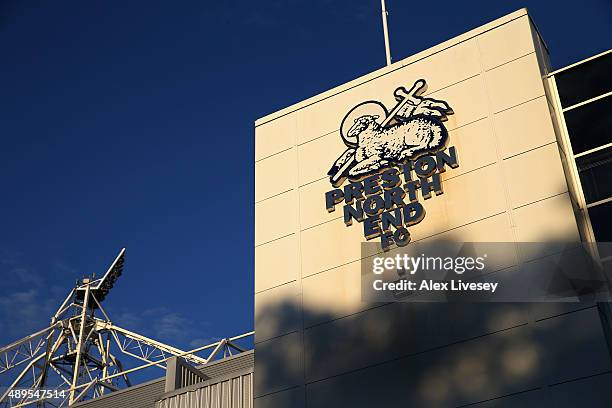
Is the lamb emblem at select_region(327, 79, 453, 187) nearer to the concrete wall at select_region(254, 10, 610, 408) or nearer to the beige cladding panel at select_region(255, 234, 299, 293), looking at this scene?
the concrete wall at select_region(254, 10, 610, 408)

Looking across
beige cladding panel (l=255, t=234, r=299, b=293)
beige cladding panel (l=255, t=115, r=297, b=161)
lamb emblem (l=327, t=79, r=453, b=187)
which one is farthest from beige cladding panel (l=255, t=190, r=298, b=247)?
beige cladding panel (l=255, t=115, r=297, b=161)

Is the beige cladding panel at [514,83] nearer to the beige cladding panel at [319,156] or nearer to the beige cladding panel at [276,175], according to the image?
the beige cladding panel at [319,156]

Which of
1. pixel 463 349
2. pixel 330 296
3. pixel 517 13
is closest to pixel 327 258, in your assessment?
pixel 330 296

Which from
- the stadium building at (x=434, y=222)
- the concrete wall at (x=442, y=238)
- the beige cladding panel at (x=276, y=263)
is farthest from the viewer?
the beige cladding panel at (x=276, y=263)

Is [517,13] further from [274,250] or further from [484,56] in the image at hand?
[274,250]

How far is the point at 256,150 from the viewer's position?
26.5 meters

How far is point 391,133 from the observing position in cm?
2316

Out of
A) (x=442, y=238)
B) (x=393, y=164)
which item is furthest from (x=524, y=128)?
(x=393, y=164)

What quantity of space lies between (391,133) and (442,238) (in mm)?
3817

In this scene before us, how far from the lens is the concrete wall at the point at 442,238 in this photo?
18.1 m

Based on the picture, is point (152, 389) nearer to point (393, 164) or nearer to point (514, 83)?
point (393, 164)

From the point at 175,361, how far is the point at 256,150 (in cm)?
721

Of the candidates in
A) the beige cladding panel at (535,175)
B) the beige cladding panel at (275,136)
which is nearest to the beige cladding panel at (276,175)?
the beige cladding panel at (275,136)

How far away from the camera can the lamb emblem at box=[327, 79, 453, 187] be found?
22.4m
